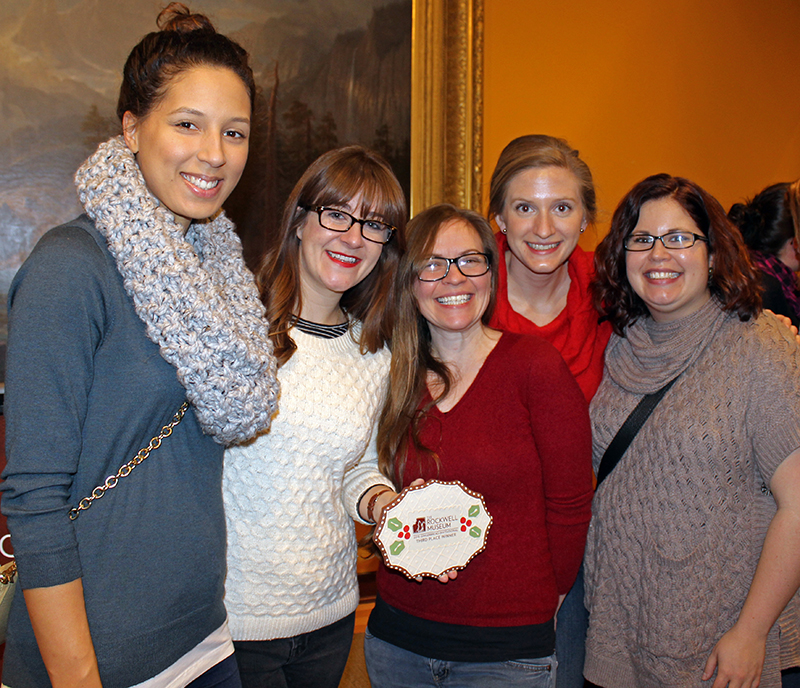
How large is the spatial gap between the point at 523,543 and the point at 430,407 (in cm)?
46

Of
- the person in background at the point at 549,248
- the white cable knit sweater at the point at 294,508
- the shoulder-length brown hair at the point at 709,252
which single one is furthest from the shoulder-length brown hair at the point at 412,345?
the shoulder-length brown hair at the point at 709,252

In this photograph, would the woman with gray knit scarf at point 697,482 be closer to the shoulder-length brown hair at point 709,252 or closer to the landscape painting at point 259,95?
the shoulder-length brown hair at point 709,252

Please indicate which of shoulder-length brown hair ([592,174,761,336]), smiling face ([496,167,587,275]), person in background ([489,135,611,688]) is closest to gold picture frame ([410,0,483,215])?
person in background ([489,135,611,688])

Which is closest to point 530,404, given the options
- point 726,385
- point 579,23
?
point 726,385

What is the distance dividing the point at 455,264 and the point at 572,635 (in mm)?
1263

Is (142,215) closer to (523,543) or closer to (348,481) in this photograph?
(348,481)

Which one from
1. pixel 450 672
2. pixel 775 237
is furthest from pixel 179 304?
pixel 775 237

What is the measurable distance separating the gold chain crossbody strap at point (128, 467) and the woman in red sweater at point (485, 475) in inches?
28.7

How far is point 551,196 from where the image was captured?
7.30 feet

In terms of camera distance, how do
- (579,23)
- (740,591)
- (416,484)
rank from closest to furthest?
(416,484) < (740,591) < (579,23)

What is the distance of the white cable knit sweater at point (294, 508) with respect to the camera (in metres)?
1.71

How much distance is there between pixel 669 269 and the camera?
6.31 ft

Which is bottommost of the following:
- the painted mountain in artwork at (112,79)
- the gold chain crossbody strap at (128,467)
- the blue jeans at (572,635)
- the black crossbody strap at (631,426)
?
the blue jeans at (572,635)

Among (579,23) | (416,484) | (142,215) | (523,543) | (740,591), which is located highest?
(579,23)
